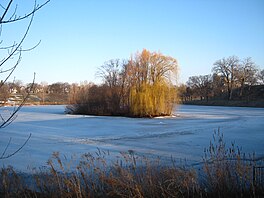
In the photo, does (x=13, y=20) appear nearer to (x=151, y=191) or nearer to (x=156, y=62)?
(x=151, y=191)

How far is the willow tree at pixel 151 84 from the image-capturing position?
30.2m

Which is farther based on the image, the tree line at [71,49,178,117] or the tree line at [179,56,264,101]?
the tree line at [179,56,264,101]

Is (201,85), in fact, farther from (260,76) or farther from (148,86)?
(148,86)

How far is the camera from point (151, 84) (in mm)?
30766

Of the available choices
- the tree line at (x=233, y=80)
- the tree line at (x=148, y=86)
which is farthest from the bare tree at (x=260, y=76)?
the tree line at (x=148, y=86)

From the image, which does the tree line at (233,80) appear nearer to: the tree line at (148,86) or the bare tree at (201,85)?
the bare tree at (201,85)

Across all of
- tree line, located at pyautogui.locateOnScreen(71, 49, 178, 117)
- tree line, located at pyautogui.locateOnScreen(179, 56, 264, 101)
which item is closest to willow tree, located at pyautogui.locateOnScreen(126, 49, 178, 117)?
tree line, located at pyautogui.locateOnScreen(71, 49, 178, 117)

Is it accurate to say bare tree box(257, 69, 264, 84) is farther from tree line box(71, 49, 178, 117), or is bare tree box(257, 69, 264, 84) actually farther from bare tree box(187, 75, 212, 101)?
tree line box(71, 49, 178, 117)

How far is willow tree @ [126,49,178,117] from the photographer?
30.2 m

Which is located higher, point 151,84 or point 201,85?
point 201,85

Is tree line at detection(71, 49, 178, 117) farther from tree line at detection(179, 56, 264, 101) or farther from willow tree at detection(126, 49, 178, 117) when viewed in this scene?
tree line at detection(179, 56, 264, 101)

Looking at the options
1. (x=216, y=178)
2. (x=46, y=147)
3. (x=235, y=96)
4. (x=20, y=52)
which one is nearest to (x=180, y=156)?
(x=216, y=178)

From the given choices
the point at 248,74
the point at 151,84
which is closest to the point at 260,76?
the point at 248,74

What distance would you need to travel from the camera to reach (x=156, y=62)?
1215 inches
